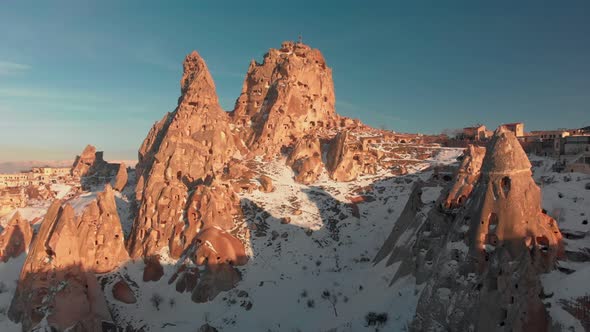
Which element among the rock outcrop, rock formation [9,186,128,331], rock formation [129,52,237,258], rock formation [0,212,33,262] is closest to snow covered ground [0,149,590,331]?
rock formation [0,212,33,262]

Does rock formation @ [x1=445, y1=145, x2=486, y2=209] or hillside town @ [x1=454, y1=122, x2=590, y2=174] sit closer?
rock formation @ [x1=445, y1=145, x2=486, y2=209]

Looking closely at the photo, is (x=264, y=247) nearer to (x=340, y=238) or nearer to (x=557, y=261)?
(x=340, y=238)

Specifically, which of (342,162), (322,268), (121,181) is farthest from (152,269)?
(342,162)

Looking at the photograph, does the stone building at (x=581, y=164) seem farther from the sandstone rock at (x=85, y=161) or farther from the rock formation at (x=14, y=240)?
the sandstone rock at (x=85, y=161)

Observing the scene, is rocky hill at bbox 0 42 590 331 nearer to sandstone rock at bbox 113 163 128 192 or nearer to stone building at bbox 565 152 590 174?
sandstone rock at bbox 113 163 128 192

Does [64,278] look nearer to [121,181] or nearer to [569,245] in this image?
[121,181]

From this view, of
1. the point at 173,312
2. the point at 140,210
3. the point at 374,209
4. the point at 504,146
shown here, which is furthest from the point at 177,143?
the point at 504,146
